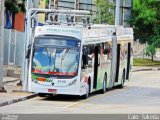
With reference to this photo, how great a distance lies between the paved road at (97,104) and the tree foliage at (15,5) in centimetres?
1087

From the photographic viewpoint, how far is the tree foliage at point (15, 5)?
4147 centimetres

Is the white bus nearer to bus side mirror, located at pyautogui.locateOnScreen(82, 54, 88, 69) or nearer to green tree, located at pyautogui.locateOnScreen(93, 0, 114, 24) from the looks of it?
bus side mirror, located at pyautogui.locateOnScreen(82, 54, 88, 69)

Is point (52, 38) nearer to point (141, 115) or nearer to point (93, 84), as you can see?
point (93, 84)

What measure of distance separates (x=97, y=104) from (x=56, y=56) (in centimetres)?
263

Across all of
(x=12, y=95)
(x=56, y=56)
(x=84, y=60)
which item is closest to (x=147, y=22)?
(x=84, y=60)

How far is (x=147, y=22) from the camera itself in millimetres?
71250

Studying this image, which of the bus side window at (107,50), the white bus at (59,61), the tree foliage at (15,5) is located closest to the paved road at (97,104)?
the white bus at (59,61)

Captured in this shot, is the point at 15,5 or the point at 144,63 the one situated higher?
the point at 15,5

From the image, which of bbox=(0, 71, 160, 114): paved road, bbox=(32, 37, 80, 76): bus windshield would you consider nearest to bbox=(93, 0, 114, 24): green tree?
bbox=(0, 71, 160, 114): paved road

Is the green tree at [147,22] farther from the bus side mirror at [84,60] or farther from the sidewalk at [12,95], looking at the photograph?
the bus side mirror at [84,60]

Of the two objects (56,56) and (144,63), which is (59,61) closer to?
(56,56)

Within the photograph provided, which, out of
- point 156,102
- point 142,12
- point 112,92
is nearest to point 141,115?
point 156,102

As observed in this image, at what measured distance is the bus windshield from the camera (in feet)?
88.7

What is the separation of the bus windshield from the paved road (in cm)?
131
